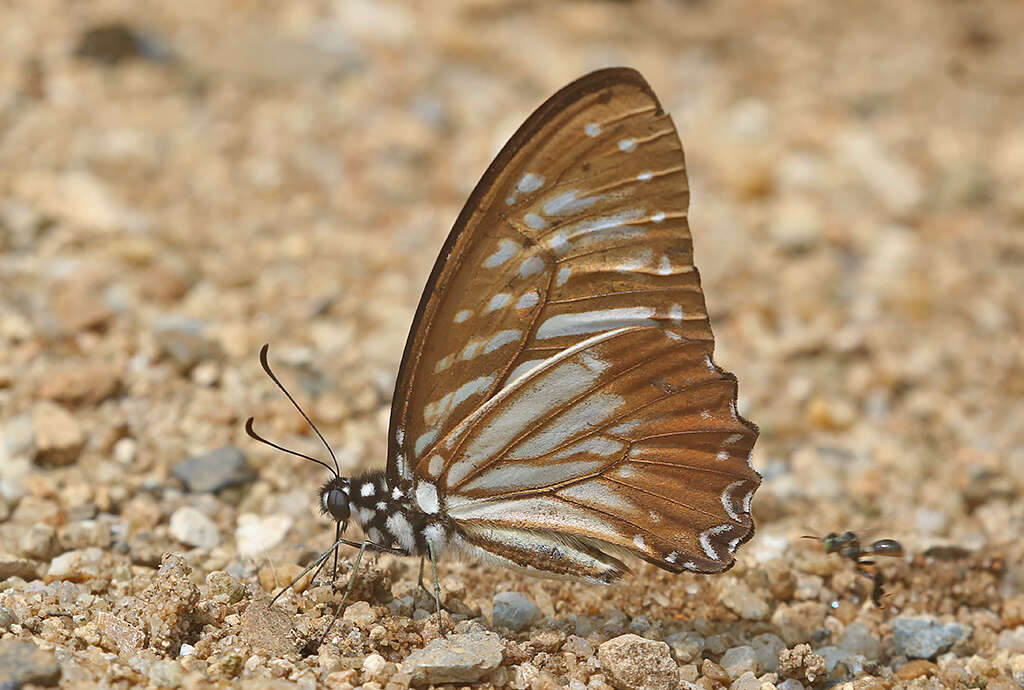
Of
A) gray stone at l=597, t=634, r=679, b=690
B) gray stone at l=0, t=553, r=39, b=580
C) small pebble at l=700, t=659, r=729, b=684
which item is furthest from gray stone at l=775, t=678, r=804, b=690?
gray stone at l=0, t=553, r=39, b=580

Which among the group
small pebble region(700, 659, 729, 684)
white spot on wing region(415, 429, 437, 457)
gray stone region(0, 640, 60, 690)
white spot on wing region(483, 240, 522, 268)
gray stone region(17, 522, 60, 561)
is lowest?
gray stone region(0, 640, 60, 690)

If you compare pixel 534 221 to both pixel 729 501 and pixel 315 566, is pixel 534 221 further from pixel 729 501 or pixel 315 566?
pixel 315 566

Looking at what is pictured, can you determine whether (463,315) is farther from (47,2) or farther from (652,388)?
(47,2)

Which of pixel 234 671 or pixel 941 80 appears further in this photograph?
pixel 941 80

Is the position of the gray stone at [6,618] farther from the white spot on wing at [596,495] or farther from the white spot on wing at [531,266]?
the white spot on wing at [531,266]

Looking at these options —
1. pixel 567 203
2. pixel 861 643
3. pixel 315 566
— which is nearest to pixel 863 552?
pixel 861 643

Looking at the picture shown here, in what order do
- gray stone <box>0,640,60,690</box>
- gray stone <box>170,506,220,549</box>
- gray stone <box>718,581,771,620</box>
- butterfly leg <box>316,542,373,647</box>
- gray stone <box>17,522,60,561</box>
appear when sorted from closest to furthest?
gray stone <box>0,640,60,690</box>, butterfly leg <box>316,542,373,647</box>, gray stone <box>17,522,60,561</box>, gray stone <box>718,581,771,620</box>, gray stone <box>170,506,220,549</box>

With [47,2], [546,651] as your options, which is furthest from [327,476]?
[47,2]

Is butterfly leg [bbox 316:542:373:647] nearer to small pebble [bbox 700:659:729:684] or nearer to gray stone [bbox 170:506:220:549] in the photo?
gray stone [bbox 170:506:220:549]

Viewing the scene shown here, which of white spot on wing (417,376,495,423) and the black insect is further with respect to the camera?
the black insect
